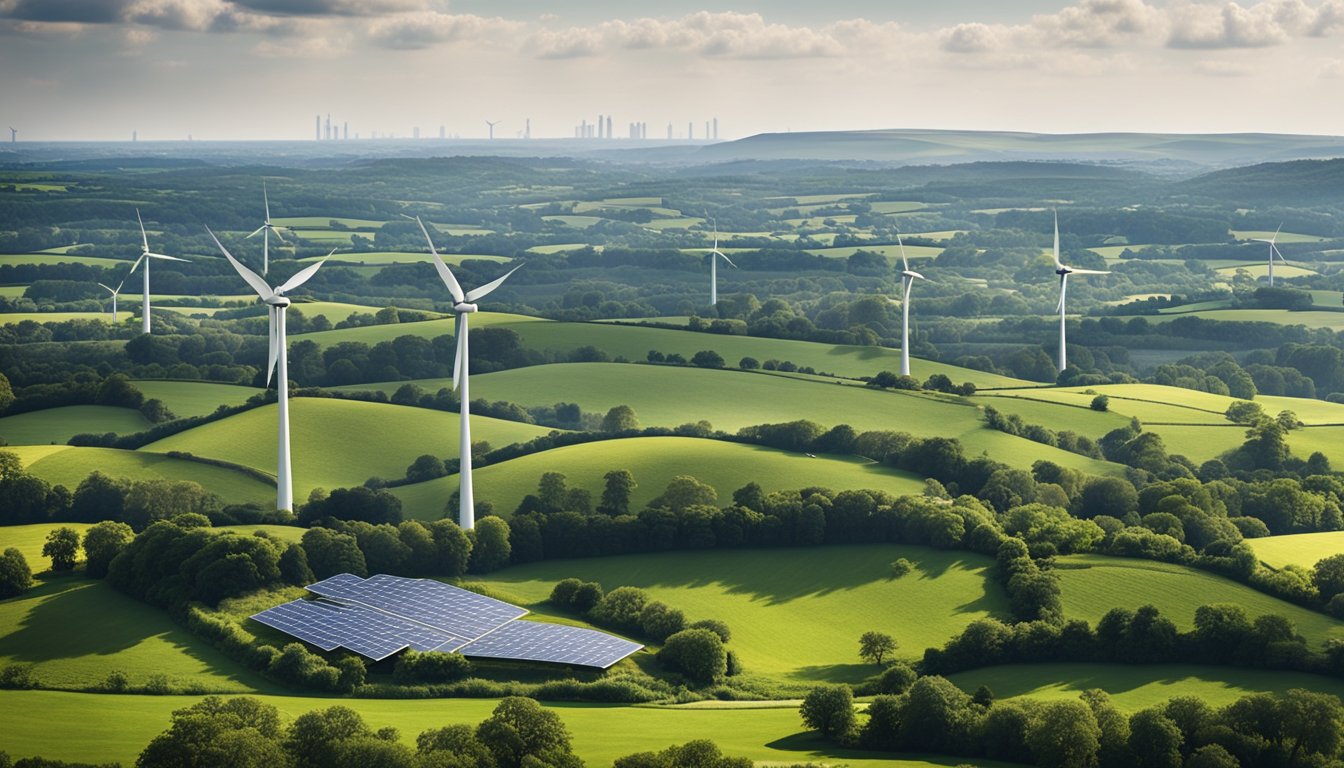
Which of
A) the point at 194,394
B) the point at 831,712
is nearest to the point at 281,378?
the point at 194,394

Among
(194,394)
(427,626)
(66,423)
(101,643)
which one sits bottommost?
(101,643)

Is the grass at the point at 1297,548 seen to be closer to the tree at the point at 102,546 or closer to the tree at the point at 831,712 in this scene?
the tree at the point at 831,712

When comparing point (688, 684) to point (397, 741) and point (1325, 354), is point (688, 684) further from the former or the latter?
point (1325, 354)

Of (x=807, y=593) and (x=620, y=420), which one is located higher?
(x=620, y=420)

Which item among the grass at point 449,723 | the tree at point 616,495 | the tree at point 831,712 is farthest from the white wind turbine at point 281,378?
the tree at point 831,712

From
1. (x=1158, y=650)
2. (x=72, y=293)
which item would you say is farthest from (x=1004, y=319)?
(x=1158, y=650)

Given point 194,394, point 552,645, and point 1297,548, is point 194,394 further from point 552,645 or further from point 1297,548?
point 1297,548

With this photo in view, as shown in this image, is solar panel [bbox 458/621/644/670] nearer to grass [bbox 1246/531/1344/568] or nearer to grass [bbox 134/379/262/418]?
grass [bbox 1246/531/1344/568]
